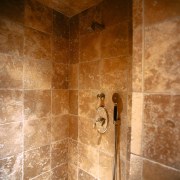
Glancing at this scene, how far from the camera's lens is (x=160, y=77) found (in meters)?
0.62

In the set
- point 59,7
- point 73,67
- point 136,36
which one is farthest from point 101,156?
point 59,7

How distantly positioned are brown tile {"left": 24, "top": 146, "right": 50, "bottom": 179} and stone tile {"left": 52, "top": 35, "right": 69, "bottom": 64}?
0.97 m

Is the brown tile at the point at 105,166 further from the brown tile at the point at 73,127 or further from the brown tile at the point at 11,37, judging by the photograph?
the brown tile at the point at 11,37

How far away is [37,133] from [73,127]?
419mm

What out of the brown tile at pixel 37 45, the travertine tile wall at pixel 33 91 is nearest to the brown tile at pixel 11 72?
the travertine tile wall at pixel 33 91

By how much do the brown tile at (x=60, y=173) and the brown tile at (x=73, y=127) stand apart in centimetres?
37

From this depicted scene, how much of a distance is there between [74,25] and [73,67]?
490mm

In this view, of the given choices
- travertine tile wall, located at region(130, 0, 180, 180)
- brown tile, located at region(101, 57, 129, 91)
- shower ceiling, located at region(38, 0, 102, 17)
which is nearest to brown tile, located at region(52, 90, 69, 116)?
brown tile, located at region(101, 57, 129, 91)

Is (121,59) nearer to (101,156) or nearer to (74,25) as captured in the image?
(74,25)

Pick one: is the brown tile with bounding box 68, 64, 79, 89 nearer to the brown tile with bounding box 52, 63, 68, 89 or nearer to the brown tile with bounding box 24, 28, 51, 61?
the brown tile with bounding box 52, 63, 68, 89

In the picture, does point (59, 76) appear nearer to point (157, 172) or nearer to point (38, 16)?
point (38, 16)

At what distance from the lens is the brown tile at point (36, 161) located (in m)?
1.42

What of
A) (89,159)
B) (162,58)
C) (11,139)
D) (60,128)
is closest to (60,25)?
(60,128)

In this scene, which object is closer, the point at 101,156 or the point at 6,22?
the point at 6,22
